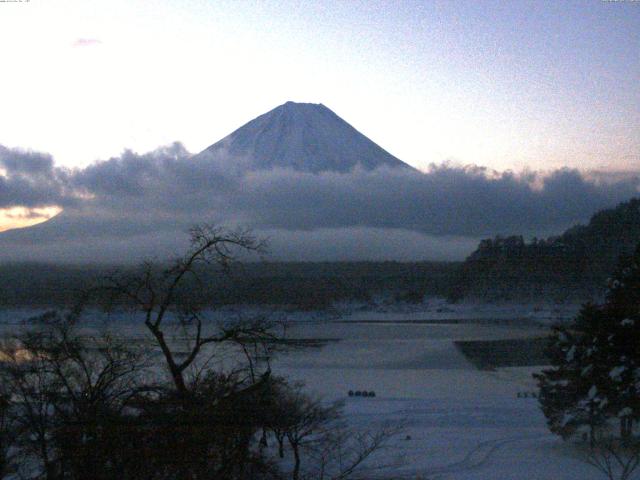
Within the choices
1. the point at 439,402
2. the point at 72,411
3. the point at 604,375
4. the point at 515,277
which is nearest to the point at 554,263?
the point at 515,277

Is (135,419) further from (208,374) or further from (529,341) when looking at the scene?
(529,341)

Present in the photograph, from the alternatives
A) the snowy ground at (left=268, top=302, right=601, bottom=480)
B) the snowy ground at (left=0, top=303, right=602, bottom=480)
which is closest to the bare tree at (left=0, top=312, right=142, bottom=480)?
the snowy ground at (left=0, top=303, right=602, bottom=480)

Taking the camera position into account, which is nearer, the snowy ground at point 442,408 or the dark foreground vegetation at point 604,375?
the dark foreground vegetation at point 604,375

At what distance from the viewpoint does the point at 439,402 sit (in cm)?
1490

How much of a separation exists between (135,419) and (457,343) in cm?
2377

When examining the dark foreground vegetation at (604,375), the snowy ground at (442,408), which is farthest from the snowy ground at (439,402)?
the dark foreground vegetation at (604,375)

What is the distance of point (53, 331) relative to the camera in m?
4.52

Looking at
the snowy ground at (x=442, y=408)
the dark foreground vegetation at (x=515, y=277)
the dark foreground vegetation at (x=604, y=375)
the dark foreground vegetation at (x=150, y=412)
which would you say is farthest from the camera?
the dark foreground vegetation at (x=515, y=277)

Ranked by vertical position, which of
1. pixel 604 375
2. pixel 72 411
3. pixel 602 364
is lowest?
pixel 604 375

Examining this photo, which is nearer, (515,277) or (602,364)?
(602,364)

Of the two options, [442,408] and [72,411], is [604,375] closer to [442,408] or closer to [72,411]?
[442,408]

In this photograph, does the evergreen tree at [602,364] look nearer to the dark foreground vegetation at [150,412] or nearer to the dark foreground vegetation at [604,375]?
the dark foreground vegetation at [604,375]

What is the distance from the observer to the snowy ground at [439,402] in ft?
32.8

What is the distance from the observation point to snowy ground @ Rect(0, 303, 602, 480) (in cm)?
1001
